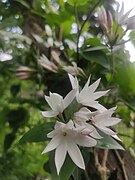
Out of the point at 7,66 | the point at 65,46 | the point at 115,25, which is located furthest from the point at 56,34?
the point at 115,25

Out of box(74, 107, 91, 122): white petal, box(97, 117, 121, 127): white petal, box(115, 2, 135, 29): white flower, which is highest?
box(115, 2, 135, 29): white flower

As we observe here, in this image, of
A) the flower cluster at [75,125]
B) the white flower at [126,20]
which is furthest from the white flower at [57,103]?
the white flower at [126,20]

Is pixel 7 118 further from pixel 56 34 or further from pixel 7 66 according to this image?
pixel 56 34

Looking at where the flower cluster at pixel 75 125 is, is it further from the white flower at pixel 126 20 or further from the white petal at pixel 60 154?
the white flower at pixel 126 20

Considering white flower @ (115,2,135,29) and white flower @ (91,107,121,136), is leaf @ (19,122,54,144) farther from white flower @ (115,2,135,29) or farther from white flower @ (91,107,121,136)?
white flower @ (115,2,135,29)

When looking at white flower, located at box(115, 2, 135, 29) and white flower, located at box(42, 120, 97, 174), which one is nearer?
white flower, located at box(42, 120, 97, 174)

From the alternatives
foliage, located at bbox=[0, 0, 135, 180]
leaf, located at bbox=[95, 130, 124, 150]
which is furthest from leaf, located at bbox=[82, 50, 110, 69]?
leaf, located at bbox=[95, 130, 124, 150]

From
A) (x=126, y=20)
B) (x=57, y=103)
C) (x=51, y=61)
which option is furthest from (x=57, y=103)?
(x=51, y=61)

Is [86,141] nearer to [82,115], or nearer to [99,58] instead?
[82,115]
